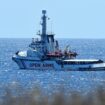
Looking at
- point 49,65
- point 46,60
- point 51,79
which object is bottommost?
point 49,65

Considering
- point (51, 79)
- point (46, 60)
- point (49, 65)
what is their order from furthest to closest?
point (49, 65), point (46, 60), point (51, 79)

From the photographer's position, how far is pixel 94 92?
6734mm

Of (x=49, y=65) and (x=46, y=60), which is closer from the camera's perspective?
(x=46, y=60)

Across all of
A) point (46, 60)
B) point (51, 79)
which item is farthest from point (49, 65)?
point (51, 79)

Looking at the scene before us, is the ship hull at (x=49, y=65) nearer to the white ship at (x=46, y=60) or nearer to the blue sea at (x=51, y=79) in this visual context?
the white ship at (x=46, y=60)

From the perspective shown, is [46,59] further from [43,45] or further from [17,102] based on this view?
[17,102]

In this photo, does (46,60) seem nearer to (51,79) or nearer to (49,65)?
(49,65)

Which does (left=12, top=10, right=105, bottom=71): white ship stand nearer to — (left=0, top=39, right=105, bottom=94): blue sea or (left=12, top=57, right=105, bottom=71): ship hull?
(left=12, top=57, right=105, bottom=71): ship hull

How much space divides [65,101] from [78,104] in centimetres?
23

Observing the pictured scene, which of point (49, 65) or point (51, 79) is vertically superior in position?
point (51, 79)

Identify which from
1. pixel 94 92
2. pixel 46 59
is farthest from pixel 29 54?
pixel 94 92

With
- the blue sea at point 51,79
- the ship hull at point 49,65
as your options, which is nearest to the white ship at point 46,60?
the ship hull at point 49,65

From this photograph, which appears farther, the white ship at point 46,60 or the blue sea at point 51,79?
the white ship at point 46,60

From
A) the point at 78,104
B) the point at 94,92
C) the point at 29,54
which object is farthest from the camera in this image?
the point at 29,54
